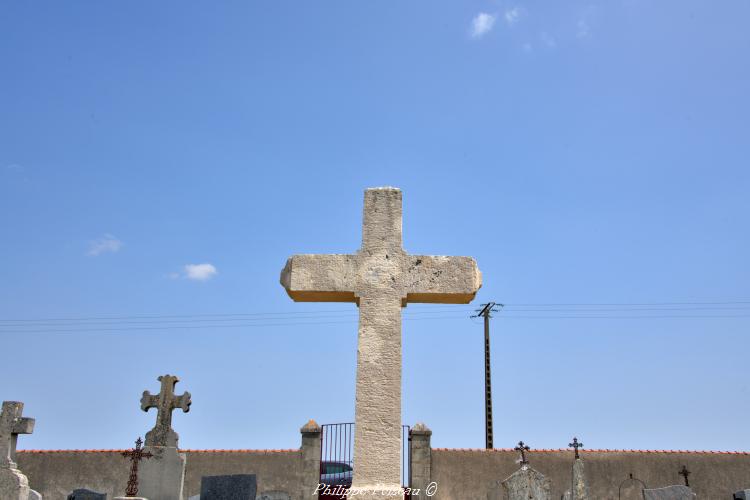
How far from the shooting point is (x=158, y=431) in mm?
11484

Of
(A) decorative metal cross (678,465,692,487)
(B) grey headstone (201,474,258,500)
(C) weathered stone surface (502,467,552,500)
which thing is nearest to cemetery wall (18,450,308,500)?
(B) grey headstone (201,474,258,500)

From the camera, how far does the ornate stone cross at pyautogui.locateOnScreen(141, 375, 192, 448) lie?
37.4ft

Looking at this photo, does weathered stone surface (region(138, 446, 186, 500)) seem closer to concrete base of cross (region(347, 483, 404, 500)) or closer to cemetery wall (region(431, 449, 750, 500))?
concrete base of cross (region(347, 483, 404, 500))

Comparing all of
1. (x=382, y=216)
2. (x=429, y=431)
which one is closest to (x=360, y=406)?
(x=382, y=216)

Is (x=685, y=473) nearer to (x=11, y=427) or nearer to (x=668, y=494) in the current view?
(x=668, y=494)

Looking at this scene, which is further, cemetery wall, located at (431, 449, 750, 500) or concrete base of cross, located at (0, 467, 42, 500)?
cemetery wall, located at (431, 449, 750, 500)

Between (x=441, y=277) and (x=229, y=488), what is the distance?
12.3ft

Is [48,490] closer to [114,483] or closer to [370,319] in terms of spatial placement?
[114,483]

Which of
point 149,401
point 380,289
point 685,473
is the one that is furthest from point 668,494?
point 149,401

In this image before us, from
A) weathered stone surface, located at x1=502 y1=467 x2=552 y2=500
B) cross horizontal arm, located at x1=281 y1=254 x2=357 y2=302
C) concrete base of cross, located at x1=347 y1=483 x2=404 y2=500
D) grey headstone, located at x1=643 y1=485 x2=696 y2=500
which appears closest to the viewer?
concrete base of cross, located at x1=347 y1=483 x2=404 y2=500

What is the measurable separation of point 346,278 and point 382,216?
0.61m

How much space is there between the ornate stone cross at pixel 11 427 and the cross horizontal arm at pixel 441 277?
880 centimetres

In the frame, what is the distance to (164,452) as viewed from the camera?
10242 mm

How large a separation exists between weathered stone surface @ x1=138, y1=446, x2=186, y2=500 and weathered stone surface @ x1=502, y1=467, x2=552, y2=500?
19.5 feet
